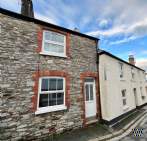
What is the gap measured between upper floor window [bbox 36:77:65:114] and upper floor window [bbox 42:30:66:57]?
1658 mm

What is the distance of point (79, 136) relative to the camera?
249 inches

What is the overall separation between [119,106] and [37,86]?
23.4 feet

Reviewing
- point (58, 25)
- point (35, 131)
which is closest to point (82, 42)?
point (58, 25)

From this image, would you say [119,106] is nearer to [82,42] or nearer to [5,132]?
[82,42]

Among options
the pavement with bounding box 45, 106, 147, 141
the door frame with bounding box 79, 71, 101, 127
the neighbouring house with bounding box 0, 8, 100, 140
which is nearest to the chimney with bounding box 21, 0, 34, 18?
the neighbouring house with bounding box 0, 8, 100, 140

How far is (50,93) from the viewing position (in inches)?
266

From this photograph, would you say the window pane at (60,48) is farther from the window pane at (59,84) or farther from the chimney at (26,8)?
the chimney at (26,8)

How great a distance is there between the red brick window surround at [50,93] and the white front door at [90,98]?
180cm

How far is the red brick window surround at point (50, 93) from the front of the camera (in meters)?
6.17

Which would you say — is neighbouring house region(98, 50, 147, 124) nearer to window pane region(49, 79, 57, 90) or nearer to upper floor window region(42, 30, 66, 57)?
upper floor window region(42, 30, 66, 57)

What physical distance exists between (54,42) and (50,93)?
322 centimetres

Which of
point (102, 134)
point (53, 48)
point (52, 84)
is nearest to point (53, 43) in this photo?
point (53, 48)

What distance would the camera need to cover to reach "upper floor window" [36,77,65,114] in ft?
20.9

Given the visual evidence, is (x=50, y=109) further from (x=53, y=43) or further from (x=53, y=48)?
(x=53, y=43)
